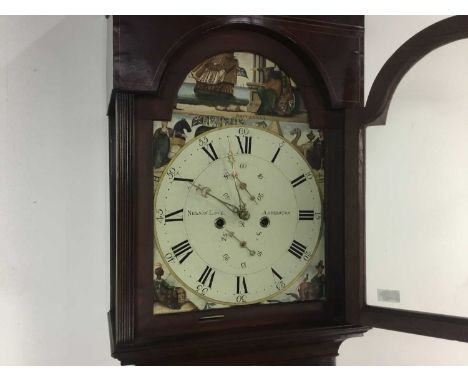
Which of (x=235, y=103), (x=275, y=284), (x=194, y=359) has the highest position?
(x=235, y=103)

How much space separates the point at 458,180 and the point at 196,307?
0.55 meters

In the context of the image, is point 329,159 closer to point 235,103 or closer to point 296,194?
point 296,194

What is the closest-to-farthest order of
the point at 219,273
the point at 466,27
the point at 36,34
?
the point at 466,27
the point at 219,273
the point at 36,34

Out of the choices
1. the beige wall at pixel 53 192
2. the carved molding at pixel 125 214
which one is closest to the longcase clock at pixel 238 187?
the carved molding at pixel 125 214

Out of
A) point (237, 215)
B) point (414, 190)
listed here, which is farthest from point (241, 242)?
point (414, 190)

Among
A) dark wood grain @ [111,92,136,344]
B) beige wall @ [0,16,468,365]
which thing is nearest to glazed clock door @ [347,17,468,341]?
dark wood grain @ [111,92,136,344]

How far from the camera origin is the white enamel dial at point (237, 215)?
96 cm

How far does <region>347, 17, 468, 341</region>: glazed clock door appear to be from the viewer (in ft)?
3.02

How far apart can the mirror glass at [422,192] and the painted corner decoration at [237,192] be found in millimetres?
123

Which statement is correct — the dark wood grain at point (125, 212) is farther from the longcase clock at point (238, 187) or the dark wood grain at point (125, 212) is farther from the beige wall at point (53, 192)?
the beige wall at point (53, 192)

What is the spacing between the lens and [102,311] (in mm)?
1192

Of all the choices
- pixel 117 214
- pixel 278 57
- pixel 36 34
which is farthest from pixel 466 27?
pixel 36 34

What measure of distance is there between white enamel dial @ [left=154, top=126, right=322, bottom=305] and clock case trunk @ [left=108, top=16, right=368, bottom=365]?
0.12 ft

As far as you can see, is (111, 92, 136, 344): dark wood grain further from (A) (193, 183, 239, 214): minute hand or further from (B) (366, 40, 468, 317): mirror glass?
(B) (366, 40, 468, 317): mirror glass
